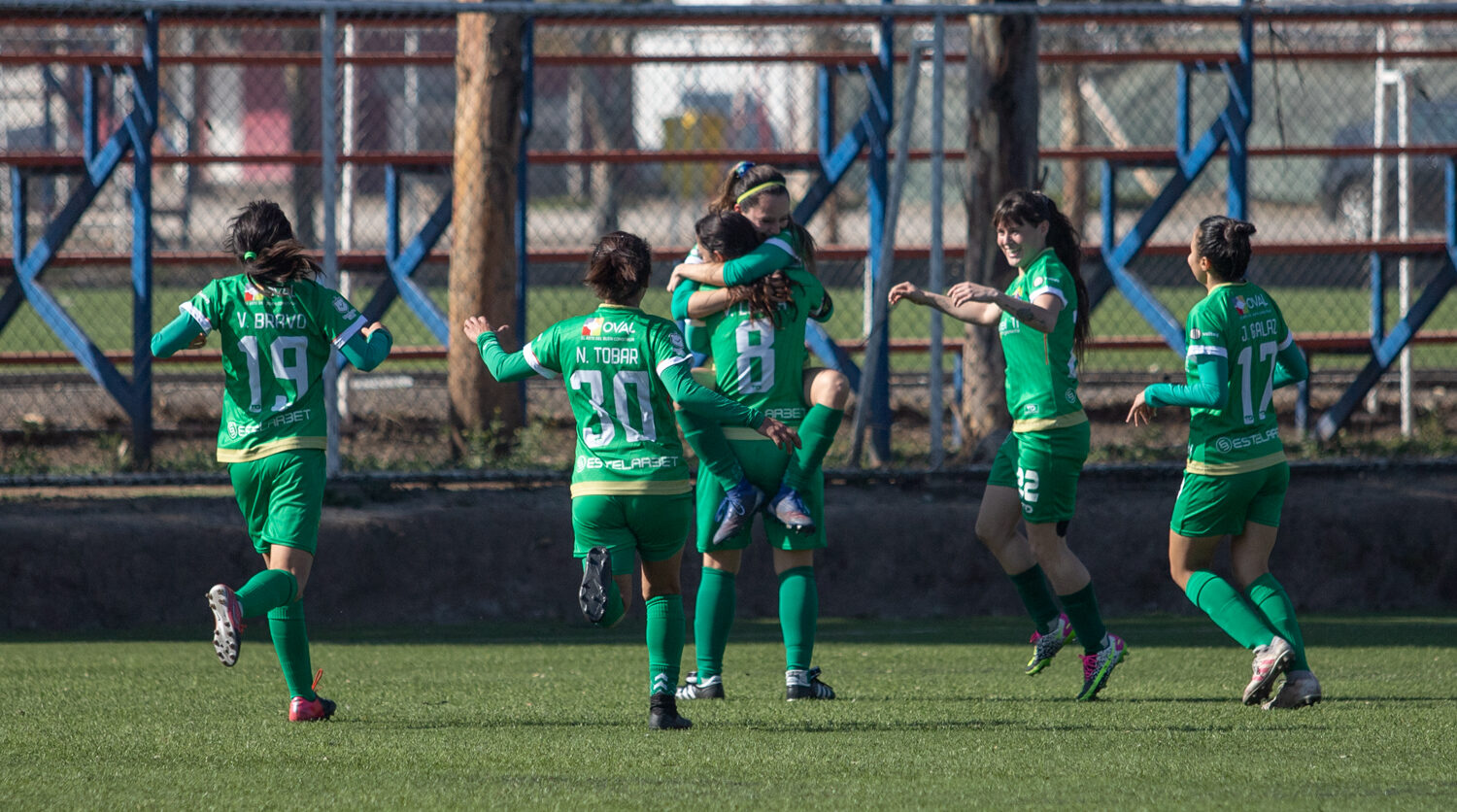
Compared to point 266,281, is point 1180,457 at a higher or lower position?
lower

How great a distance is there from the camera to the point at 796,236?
6.01 m

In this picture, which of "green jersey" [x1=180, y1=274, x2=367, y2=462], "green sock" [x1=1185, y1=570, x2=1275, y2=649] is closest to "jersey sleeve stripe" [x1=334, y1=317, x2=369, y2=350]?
"green jersey" [x1=180, y1=274, x2=367, y2=462]

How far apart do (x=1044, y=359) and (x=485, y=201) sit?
4.13 m

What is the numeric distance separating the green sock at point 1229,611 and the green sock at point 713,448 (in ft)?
5.42

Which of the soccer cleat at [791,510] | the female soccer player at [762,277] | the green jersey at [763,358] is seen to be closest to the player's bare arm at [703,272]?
the female soccer player at [762,277]

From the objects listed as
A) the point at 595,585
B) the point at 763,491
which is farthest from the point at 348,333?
the point at 763,491

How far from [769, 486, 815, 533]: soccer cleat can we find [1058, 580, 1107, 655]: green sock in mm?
1029

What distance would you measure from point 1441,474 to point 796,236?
4297 mm

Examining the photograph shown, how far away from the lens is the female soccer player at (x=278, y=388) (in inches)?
205

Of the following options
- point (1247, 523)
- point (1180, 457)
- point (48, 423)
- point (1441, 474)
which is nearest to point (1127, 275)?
point (1180, 457)

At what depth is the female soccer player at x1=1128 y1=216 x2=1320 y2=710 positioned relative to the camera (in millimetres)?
5445

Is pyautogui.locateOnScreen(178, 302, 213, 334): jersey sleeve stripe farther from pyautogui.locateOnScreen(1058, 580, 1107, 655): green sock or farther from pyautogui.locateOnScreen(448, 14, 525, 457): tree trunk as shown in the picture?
pyautogui.locateOnScreen(448, 14, 525, 457): tree trunk

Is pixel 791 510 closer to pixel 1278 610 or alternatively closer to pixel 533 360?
pixel 533 360

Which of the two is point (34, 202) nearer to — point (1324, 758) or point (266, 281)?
point (266, 281)
